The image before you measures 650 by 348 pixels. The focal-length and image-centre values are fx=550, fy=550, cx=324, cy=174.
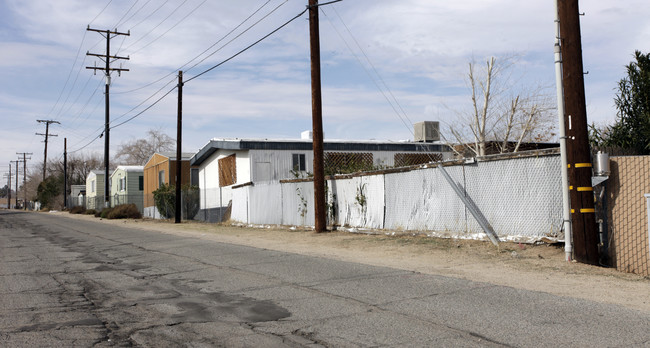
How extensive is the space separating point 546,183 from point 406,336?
21.5 feet

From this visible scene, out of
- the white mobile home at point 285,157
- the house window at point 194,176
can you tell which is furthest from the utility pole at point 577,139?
the house window at point 194,176

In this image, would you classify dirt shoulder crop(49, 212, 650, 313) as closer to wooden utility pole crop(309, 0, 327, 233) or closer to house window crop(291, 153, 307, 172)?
wooden utility pole crop(309, 0, 327, 233)

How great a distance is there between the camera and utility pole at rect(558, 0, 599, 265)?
9.33 m

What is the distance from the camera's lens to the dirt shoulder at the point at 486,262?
767 cm

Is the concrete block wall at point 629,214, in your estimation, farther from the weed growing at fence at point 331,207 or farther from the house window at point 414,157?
the house window at point 414,157

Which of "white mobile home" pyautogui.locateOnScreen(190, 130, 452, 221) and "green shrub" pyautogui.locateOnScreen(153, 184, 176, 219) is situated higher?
"white mobile home" pyautogui.locateOnScreen(190, 130, 452, 221)

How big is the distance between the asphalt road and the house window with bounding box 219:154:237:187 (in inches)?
728

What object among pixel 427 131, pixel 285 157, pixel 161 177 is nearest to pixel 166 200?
pixel 161 177

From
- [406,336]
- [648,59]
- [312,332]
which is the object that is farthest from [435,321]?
[648,59]

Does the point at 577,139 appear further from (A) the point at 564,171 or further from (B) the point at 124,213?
(B) the point at 124,213

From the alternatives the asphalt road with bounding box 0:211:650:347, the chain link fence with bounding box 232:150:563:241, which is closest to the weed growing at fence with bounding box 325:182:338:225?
the chain link fence with bounding box 232:150:563:241

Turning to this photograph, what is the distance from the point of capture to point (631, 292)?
7.42 m

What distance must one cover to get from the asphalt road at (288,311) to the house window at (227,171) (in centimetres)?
1849

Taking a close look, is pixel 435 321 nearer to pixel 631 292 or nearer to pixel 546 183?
pixel 631 292
